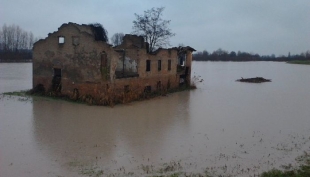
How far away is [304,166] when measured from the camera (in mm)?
8672

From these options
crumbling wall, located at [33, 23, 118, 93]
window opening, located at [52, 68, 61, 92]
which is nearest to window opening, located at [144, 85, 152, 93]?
crumbling wall, located at [33, 23, 118, 93]

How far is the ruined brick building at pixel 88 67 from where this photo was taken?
1938cm

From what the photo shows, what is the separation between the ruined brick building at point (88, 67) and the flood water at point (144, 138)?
1.56 meters

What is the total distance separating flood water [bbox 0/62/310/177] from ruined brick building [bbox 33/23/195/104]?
1558 mm

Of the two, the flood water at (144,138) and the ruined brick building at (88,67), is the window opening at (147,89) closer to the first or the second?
the ruined brick building at (88,67)

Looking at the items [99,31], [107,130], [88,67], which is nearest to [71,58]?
[88,67]

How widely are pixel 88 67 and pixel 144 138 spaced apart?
30.6ft

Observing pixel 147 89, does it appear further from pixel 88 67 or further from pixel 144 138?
pixel 144 138

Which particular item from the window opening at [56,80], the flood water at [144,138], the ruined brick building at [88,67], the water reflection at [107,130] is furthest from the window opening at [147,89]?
the window opening at [56,80]

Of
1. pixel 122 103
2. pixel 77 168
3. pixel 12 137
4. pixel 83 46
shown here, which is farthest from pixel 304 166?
pixel 83 46

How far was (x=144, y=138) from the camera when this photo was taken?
11.8 metres

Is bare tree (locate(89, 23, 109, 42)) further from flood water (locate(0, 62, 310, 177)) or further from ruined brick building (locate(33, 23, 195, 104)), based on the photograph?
flood water (locate(0, 62, 310, 177))

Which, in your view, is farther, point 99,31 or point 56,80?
point 99,31

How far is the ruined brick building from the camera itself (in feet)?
63.6
